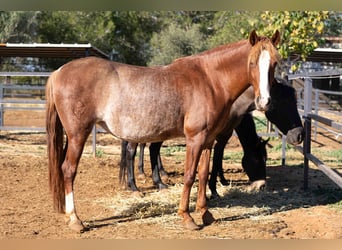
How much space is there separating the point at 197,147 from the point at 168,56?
68.3 feet

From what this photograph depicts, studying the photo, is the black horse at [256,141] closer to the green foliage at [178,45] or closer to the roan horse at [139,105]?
the roan horse at [139,105]

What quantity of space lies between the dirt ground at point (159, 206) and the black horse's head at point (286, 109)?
3.04 ft

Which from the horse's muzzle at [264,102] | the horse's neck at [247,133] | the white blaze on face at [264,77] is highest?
the white blaze on face at [264,77]

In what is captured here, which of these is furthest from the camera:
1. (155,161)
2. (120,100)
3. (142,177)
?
(142,177)

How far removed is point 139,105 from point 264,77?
128cm

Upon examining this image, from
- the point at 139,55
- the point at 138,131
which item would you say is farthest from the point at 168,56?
the point at 138,131

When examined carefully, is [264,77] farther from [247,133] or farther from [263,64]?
[247,133]

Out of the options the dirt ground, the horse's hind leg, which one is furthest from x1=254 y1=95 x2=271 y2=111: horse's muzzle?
the horse's hind leg

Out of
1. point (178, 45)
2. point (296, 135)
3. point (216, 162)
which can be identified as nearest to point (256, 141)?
point (296, 135)

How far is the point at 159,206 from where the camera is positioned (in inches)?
204

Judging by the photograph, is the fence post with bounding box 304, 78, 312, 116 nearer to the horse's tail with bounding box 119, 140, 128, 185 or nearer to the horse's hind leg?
the horse's tail with bounding box 119, 140, 128, 185

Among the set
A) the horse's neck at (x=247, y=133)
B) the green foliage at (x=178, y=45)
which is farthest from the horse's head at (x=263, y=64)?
the green foliage at (x=178, y=45)

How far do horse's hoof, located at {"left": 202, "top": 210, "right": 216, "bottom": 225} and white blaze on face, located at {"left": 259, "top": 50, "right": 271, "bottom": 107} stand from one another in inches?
55.6

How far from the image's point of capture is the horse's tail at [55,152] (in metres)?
→ 4.46
